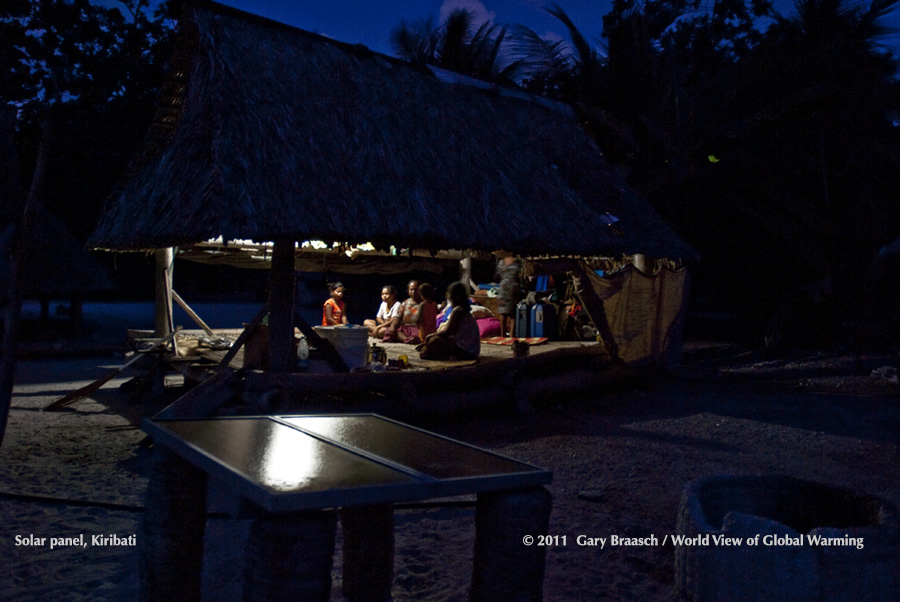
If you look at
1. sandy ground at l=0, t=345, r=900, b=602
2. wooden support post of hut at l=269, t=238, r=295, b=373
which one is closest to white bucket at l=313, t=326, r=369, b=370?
wooden support post of hut at l=269, t=238, r=295, b=373

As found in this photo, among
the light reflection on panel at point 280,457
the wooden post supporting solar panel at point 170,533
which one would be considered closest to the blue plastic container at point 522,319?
the light reflection on panel at point 280,457

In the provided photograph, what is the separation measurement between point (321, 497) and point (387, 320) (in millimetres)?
9789

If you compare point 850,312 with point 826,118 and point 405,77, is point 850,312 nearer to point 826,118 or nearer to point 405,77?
point 826,118

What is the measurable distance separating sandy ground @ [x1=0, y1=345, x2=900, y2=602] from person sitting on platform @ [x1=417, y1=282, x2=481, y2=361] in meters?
1.00

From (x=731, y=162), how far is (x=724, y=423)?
663 centimetres

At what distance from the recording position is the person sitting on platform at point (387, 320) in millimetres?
11234

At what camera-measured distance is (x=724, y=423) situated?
7242 millimetres

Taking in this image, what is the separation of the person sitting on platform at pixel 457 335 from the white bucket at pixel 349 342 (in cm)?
124

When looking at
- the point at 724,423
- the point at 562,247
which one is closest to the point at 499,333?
the point at 562,247

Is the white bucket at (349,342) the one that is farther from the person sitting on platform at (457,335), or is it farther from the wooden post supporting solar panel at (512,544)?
the wooden post supporting solar panel at (512,544)

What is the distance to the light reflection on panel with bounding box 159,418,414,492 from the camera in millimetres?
1998

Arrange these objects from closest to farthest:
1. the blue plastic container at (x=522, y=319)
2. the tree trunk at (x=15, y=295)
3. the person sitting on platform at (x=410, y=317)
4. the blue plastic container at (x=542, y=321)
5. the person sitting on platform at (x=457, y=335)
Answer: the tree trunk at (x=15, y=295)
the person sitting on platform at (x=457, y=335)
the person sitting on platform at (x=410, y=317)
the blue plastic container at (x=542, y=321)
the blue plastic container at (x=522, y=319)

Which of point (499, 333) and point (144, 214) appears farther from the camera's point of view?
point (499, 333)

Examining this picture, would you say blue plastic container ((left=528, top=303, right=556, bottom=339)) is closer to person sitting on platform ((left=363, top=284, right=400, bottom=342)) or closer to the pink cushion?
the pink cushion
